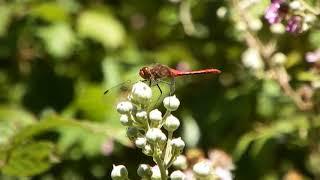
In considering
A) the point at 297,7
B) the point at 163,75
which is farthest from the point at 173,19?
the point at 163,75

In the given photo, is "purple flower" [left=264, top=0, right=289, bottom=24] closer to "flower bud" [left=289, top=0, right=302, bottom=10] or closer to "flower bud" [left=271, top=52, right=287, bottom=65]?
"flower bud" [left=289, top=0, right=302, bottom=10]

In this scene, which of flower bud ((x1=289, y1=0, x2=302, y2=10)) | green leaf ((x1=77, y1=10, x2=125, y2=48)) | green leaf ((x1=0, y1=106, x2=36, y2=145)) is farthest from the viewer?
green leaf ((x1=77, y1=10, x2=125, y2=48))

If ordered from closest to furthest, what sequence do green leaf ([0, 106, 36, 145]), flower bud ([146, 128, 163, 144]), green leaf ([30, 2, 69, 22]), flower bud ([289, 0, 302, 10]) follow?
flower bud ([146, 128, 163, 144]), flower bud ([289, 0, 302, 10]), green leaf ([0, 106, 36, 145]), green leaf ([30, 2, 69, 22])

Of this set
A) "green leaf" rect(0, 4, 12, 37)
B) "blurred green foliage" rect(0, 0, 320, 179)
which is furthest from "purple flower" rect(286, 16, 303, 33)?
"green leaf" rect(0, 4, 12, 37)

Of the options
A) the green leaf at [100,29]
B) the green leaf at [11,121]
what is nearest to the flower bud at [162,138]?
the green leaf at [11,121]

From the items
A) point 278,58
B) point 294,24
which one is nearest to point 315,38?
point 278,58

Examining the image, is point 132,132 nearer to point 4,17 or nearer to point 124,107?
point 124,107
